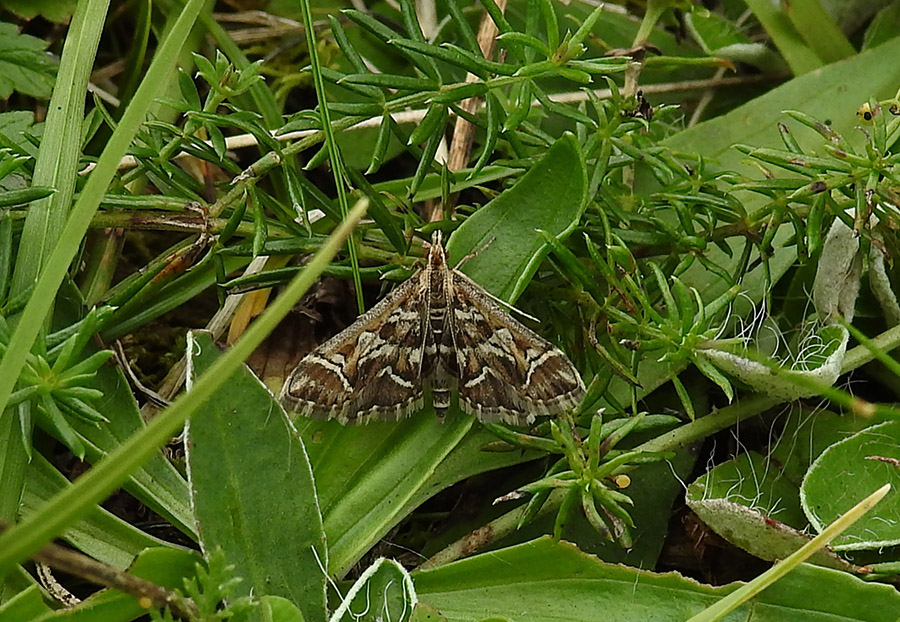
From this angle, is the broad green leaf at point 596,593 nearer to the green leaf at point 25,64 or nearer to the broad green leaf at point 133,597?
the broad green leaf at point 133,597

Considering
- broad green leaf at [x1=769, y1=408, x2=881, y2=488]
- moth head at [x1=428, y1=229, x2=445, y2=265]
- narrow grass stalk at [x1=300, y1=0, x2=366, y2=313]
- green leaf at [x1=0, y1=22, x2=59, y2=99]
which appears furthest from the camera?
green leaf at [x1=0, y1=22, x2=59, y2=99]

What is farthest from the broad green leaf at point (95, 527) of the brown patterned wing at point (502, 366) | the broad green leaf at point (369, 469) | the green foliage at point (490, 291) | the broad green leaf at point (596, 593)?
the brown patterned wing at point (502, 366)

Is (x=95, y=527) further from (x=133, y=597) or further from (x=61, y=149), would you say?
(x=61, y=149)

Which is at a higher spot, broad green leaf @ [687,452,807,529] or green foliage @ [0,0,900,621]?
green foliage @ [0,0,900,621]

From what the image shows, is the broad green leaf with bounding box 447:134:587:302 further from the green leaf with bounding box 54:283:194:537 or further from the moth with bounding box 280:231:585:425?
the green leaf with bounding box 54:283:194:537

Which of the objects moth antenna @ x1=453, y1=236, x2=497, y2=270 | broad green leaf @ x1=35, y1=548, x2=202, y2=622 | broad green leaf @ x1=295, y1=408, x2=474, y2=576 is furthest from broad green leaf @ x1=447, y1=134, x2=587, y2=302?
broad green leaf @ x1=35, y1=548, x2=202, y2=622

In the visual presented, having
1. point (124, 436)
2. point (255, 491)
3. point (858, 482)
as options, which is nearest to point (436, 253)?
point (255, 491)
